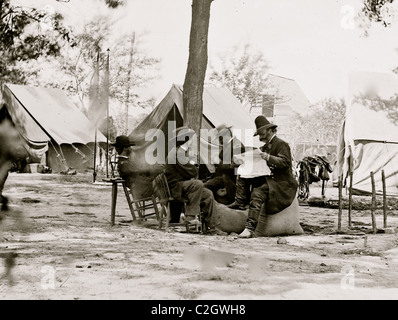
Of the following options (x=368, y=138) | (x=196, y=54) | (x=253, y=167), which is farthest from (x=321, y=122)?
(x=253, y=167)

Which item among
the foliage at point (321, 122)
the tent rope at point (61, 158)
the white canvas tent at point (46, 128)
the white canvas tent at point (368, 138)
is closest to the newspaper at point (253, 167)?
the white canvas tent at point (368, 138)

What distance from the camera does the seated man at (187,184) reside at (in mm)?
8336

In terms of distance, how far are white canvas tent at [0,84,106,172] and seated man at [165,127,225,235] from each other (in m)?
18.7

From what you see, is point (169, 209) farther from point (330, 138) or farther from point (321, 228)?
point (330, 138)

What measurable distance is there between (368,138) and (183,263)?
14523 mm

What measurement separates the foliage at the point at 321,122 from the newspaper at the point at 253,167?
141 feet

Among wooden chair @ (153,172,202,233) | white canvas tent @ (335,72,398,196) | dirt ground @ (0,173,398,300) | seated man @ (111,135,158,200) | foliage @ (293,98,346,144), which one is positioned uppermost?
foliage @ (293,98,346,144)

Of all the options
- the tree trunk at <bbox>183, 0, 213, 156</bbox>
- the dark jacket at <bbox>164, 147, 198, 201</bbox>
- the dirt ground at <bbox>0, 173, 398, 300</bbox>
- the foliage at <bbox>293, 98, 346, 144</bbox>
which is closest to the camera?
the dirt ground at <bbox>0, 173, 398, 300</bbox>

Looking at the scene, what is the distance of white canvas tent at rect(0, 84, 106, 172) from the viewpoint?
2653 cm

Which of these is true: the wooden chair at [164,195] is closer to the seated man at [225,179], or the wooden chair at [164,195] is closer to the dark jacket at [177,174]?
the dark jacket at [177,174]

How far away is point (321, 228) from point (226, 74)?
91.4 ft

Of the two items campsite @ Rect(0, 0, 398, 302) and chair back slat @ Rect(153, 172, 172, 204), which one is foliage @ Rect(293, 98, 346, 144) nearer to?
campsite @ Rect(0, 0, 398, 302)

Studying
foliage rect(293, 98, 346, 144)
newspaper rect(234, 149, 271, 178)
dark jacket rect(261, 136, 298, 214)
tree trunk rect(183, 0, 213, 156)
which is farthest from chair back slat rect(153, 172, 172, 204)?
foliage rect(293, 98, 346, 144)
